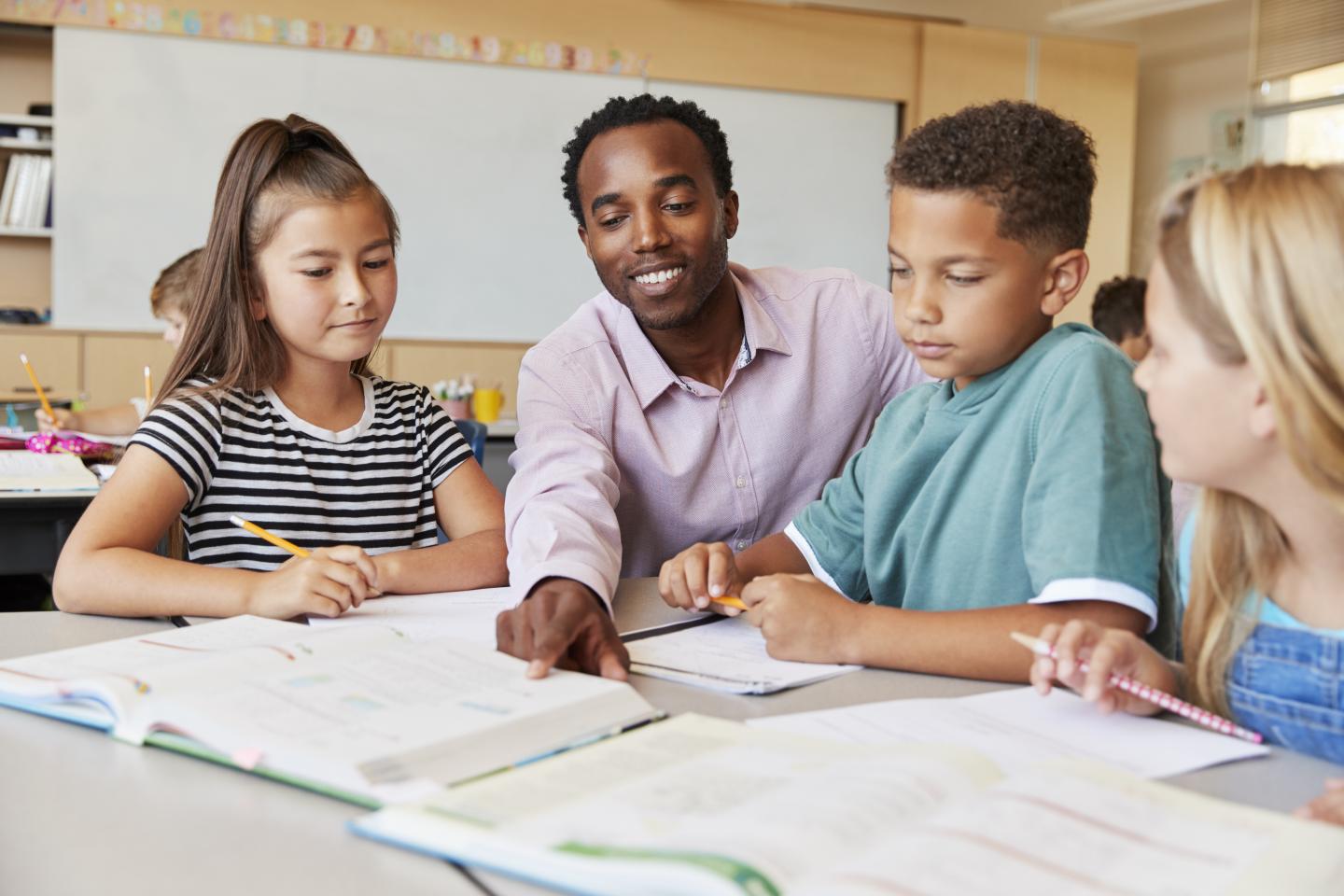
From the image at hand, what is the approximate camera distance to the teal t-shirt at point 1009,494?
109 centimetres

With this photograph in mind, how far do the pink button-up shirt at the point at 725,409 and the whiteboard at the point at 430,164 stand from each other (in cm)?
423

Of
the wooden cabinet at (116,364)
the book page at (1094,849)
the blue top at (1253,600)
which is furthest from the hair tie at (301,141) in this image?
the wooden cabinet at (116,364)

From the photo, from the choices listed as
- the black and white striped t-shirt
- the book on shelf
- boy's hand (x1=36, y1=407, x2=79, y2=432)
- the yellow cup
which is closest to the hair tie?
the black and white striped t-shirt

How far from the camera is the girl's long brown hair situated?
1.62 meters

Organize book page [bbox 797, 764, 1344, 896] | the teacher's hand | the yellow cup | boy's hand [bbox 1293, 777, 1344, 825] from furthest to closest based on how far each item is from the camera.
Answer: the yellow cup
the teacher's hand
boy's hand [bbox 1293, 777, 1344, 825]
book page [bbox 797, 764, 1344, 896]

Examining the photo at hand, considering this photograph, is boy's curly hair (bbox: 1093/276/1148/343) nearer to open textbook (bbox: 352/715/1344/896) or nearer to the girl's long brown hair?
the girl's long brown hair

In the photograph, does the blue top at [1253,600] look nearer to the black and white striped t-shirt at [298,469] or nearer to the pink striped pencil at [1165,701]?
the pink striped pencil at [1165,701]

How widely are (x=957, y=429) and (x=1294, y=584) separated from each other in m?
0.41

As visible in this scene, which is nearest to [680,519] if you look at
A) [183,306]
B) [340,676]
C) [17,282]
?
[340,676]

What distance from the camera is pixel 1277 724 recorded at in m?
0.94

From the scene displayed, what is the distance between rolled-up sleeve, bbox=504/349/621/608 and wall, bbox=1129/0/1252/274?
18.9ft

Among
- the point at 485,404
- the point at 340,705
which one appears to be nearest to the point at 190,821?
the point at 340,705

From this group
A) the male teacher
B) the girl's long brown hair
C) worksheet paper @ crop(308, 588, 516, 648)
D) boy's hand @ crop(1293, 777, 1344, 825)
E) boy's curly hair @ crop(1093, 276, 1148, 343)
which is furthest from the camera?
boy's curly hair @ crop(1093, 276, 1148, 343)

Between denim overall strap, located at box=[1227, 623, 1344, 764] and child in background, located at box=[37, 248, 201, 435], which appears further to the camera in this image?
child in background, located at box=[37, 248, 201, 435]
